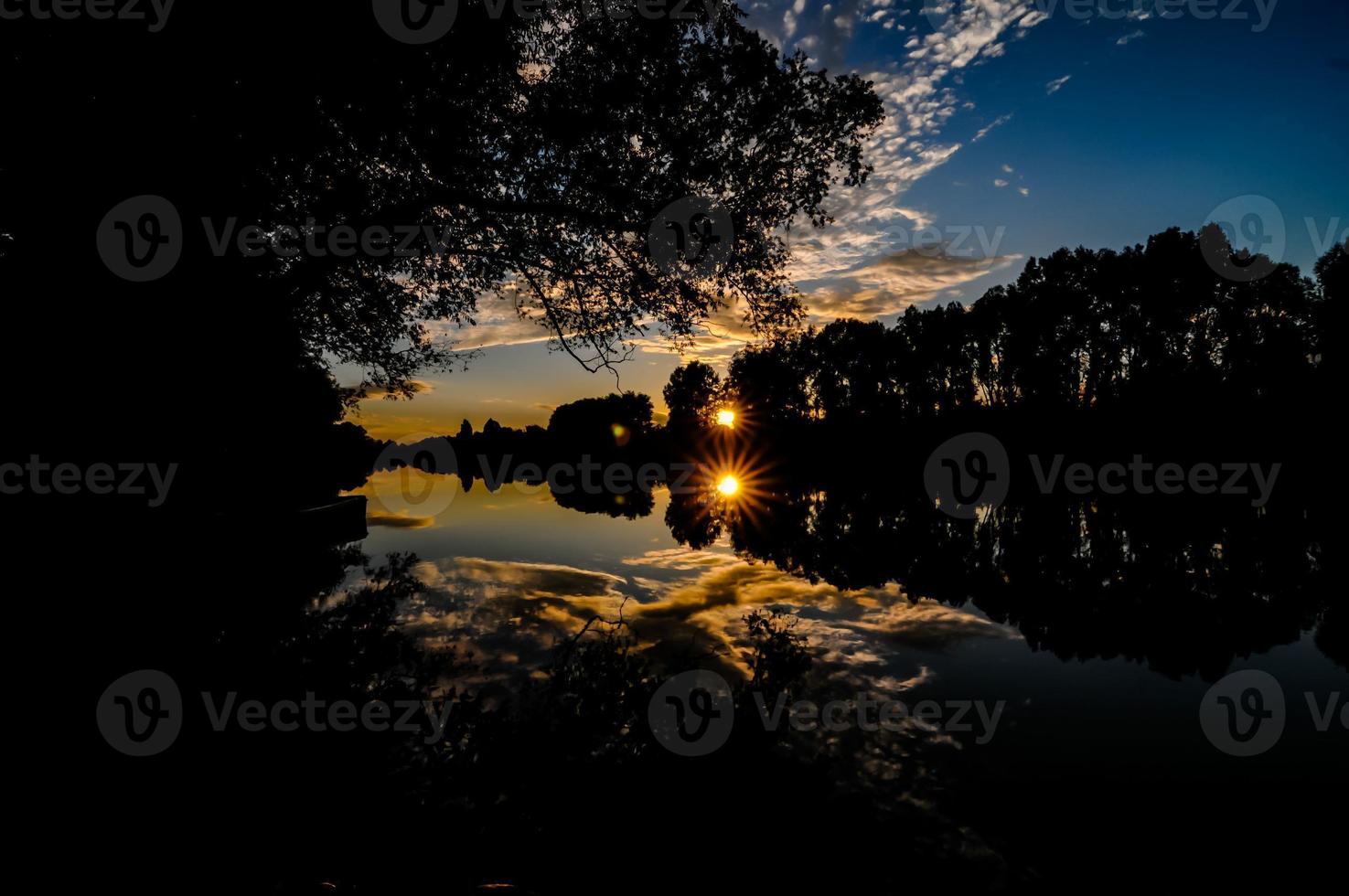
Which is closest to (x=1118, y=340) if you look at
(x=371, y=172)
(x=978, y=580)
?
(x=978, y=580)

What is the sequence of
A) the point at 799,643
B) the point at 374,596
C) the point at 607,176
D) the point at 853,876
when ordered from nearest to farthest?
the point at 853,876
the point at 799,643
the point at 374,596
the point at 607,176

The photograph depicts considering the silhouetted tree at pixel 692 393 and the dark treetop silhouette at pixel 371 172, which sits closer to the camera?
the dark treetop silhouette at pixel 371 172

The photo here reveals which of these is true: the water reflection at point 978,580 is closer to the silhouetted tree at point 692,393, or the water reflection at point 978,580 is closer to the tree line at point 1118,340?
the tree line at point 1118,340

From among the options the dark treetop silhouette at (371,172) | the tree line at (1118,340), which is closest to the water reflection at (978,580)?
the dark treetop silhouette at (371,172)

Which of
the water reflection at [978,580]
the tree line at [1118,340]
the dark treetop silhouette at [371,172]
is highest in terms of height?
the tree line at [1118,340]

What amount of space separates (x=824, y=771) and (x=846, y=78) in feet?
39.2

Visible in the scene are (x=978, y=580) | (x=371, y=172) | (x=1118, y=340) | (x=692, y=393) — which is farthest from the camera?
(x=692, y=393)

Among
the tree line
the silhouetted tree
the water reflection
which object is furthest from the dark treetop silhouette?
the silhouetted tree

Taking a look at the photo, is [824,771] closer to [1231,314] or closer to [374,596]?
[374,596]

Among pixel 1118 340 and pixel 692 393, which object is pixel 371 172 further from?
pixel 692 393

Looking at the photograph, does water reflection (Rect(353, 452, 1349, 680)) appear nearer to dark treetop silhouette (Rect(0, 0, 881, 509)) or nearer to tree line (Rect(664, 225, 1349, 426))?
dark treetop silhouette (Rect(0, 0, 881, 509))

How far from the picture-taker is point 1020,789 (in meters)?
4.31

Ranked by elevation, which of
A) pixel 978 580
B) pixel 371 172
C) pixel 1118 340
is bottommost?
pixel 978 580

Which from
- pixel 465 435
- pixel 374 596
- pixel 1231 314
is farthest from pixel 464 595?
pixel 465 435
